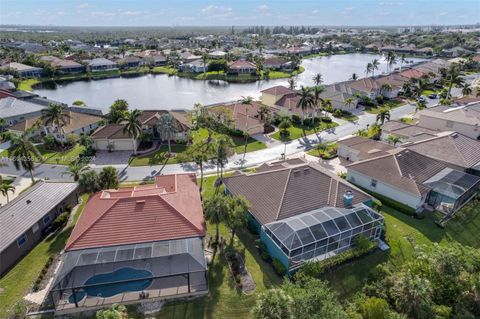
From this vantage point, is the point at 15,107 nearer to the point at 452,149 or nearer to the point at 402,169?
the point at 402,169

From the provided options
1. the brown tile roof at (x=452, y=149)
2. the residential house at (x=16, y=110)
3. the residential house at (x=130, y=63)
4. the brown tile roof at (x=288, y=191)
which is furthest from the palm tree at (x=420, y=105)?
the residential house at (x=130, y=63)

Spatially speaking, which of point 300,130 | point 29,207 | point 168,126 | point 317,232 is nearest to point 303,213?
point 317,232

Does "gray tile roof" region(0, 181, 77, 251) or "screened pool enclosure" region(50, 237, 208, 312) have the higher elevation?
"gray tile roof" region(0, 181, 77, 251)

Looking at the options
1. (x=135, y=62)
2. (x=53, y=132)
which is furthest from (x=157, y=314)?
(x=135, y=62)

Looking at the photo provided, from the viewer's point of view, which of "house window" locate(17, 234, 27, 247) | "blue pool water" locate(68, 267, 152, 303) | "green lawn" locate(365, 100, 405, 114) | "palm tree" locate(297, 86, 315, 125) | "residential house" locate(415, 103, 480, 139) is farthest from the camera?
"green lawn" locate(365, 100, 405, 114)

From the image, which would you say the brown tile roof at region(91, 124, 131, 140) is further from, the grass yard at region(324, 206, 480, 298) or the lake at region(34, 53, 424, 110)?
Result: the grass yard at region(324, 206, 480, 298)

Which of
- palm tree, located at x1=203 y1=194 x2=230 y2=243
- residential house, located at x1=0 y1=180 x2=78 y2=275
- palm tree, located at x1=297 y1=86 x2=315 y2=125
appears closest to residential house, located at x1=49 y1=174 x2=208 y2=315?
palm tree, located at x1=203 y1=194 x2=230 y2=243
